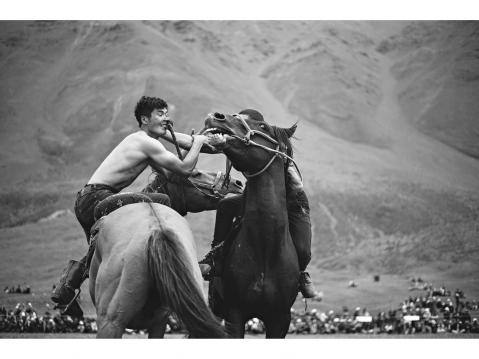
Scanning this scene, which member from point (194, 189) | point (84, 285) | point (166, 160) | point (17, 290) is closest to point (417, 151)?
point (84, 285)

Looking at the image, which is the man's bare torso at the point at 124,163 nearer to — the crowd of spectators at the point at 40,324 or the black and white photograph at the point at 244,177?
the black and white photograph at the point at 244,177

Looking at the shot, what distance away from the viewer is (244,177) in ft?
69.4

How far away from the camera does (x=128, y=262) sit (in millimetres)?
6102

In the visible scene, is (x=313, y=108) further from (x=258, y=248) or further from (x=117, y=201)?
(x=117, y=201)

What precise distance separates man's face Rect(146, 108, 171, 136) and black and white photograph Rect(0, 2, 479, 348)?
0.6 inches

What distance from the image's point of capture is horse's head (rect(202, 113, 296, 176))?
8.92 metres

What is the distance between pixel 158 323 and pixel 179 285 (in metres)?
0.86

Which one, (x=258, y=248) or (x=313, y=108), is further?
(x=313, y=108)

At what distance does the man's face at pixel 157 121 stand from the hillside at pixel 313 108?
141 ft

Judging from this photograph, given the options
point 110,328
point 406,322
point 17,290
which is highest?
point 17,290

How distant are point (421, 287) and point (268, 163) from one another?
38.6m

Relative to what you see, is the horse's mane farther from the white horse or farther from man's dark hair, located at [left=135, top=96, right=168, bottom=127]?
the white horse

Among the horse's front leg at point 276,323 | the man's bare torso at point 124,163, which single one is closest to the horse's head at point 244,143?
the man's bare torso at point 124,163

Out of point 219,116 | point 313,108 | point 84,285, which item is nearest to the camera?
point 219,116
